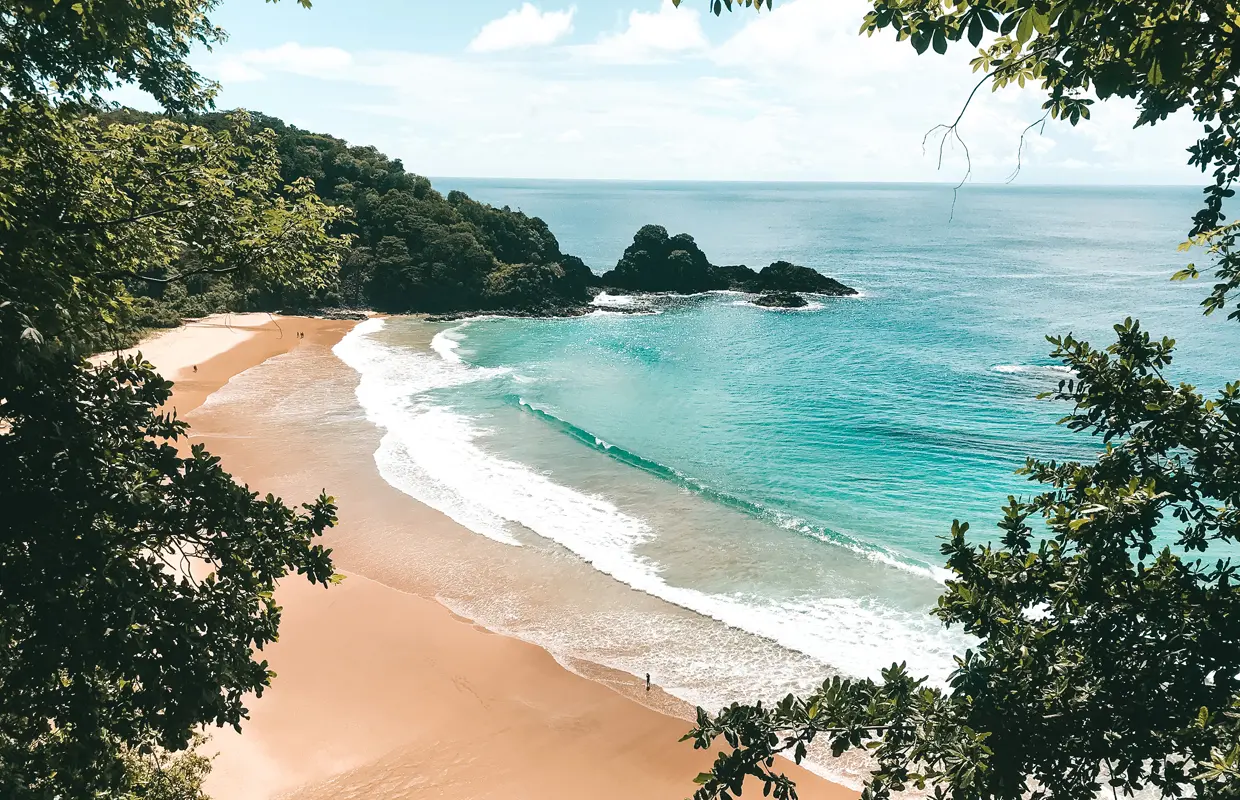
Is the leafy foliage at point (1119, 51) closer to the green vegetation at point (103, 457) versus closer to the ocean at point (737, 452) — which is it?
the green vegetation at point (103, 457)

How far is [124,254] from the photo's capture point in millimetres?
6879

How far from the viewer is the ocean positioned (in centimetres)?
1655

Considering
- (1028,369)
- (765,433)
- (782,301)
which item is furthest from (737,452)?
(782,301)

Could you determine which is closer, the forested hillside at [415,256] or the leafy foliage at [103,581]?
the leafy foliage at [103,581]

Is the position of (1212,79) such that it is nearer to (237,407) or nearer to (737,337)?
(237,407)

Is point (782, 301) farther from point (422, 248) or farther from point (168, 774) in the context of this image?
point (168, 774)

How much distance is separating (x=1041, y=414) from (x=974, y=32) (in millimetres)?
34473

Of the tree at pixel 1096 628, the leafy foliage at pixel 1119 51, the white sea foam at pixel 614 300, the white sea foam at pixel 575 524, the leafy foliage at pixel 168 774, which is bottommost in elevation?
the white sea foam at pixel 575 524

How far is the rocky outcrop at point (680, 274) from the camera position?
72.8 m

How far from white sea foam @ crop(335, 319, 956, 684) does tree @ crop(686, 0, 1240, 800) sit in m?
9.39

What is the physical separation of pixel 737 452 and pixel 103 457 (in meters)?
24.8

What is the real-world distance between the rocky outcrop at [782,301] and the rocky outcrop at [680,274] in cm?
577

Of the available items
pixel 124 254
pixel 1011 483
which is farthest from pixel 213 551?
pixel 1011 483

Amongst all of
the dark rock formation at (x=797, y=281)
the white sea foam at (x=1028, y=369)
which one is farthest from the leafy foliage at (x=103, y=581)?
the dark rock formation at (x=797, y=281)
